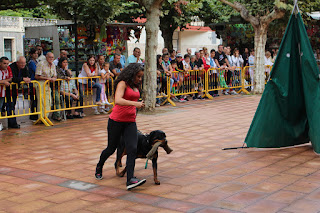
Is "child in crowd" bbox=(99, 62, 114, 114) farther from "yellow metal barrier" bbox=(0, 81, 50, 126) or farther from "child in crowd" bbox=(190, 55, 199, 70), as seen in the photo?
"child in crowd" bbox=(190, 55, 199, 70)

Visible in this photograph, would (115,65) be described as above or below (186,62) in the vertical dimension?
below

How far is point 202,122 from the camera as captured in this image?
11.2 m

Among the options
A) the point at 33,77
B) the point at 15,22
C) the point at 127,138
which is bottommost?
the point at 127,138

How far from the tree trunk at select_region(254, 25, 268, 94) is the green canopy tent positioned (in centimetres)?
905

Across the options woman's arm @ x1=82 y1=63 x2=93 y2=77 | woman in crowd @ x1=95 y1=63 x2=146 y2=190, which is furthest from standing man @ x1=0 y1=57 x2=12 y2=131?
woman in crowd @ x1=95 y1=63 x2=146 y2=190

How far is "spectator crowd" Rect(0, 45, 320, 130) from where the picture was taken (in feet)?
35.1

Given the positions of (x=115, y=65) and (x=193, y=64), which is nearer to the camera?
(x=115, y=65)

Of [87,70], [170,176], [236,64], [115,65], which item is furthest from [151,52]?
[170,176]

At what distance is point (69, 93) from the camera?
11.7 meters

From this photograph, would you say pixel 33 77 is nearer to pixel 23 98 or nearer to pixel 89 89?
pixel 23 98

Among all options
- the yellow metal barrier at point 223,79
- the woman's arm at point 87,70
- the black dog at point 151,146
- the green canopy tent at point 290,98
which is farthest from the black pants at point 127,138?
the yellow metal barrier at point 223,79

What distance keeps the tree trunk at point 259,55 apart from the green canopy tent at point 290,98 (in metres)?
9.05

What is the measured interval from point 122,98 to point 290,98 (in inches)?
140

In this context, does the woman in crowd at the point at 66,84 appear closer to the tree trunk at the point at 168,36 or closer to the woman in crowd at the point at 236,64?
the woman in crowd at the point at 236,64
